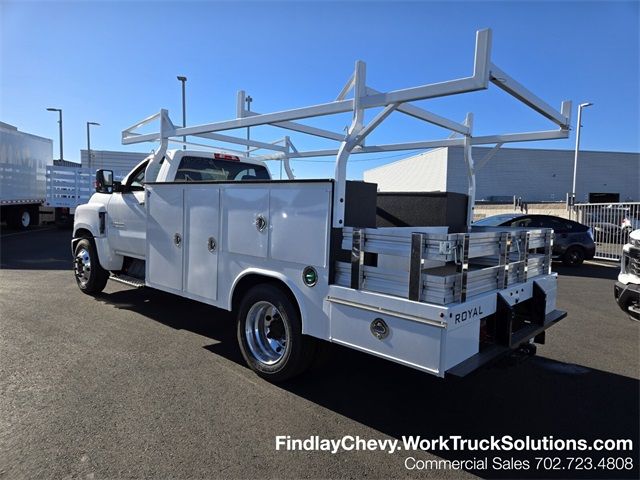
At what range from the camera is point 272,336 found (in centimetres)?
411

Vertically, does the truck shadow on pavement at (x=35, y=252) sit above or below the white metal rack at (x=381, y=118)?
below

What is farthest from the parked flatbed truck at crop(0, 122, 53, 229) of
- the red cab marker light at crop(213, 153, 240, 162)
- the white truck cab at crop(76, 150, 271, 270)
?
the red cab marker light at crop(213, 153, 240, 162)

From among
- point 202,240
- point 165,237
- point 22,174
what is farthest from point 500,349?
point 22,174

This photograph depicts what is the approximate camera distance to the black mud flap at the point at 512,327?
309cm

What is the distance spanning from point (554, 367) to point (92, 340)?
16.9 ft

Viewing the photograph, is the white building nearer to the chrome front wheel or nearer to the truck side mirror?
the chrome front wheel

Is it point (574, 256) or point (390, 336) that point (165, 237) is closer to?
point (390, 336)

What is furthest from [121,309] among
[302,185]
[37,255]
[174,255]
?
[37,255]

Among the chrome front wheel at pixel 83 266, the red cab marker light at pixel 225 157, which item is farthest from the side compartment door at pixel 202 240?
the chrome front wheel at pixel 83 266

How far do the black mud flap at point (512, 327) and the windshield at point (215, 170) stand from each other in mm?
3784

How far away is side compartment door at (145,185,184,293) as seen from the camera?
502cm

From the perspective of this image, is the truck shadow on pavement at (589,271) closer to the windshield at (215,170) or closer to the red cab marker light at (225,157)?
the windshield at (215,170)

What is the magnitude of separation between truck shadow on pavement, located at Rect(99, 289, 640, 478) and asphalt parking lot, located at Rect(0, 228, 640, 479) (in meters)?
0.02

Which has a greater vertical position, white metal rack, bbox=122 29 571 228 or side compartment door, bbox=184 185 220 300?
white metal rack, bbox=122 29 571 228
